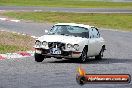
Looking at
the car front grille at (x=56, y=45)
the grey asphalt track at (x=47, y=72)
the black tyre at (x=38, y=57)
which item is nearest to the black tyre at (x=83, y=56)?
the grey asphalt track at (x=47, y=72)

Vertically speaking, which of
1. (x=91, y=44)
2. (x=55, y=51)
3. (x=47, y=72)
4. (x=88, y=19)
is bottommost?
(x=88, y=19)

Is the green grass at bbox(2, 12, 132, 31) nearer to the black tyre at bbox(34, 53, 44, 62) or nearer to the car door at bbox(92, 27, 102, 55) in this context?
the car door at bbox(92, 27, 102, 55)

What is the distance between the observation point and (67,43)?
1814 centimetres

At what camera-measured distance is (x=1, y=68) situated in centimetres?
1570

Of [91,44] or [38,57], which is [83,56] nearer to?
[91,44]

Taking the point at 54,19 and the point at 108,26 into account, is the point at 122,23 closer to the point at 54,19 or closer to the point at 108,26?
the point at 108,26

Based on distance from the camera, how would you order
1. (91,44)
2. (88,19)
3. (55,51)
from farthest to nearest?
(88,19) → (91,44) → (55,51)

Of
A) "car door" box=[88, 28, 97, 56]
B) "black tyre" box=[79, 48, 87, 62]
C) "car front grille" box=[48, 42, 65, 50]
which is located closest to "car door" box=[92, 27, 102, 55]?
"car door" box=[88, 28, 97, 56]

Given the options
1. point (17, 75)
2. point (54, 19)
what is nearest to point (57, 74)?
point (17, 75)

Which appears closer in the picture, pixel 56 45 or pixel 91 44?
pixel 56 45

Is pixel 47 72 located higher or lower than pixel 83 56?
higher

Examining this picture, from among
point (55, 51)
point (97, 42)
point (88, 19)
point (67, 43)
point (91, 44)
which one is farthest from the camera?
point (88, 19)

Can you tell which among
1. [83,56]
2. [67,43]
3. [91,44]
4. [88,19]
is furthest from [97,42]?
[88,19]

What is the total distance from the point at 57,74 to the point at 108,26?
3392cm
